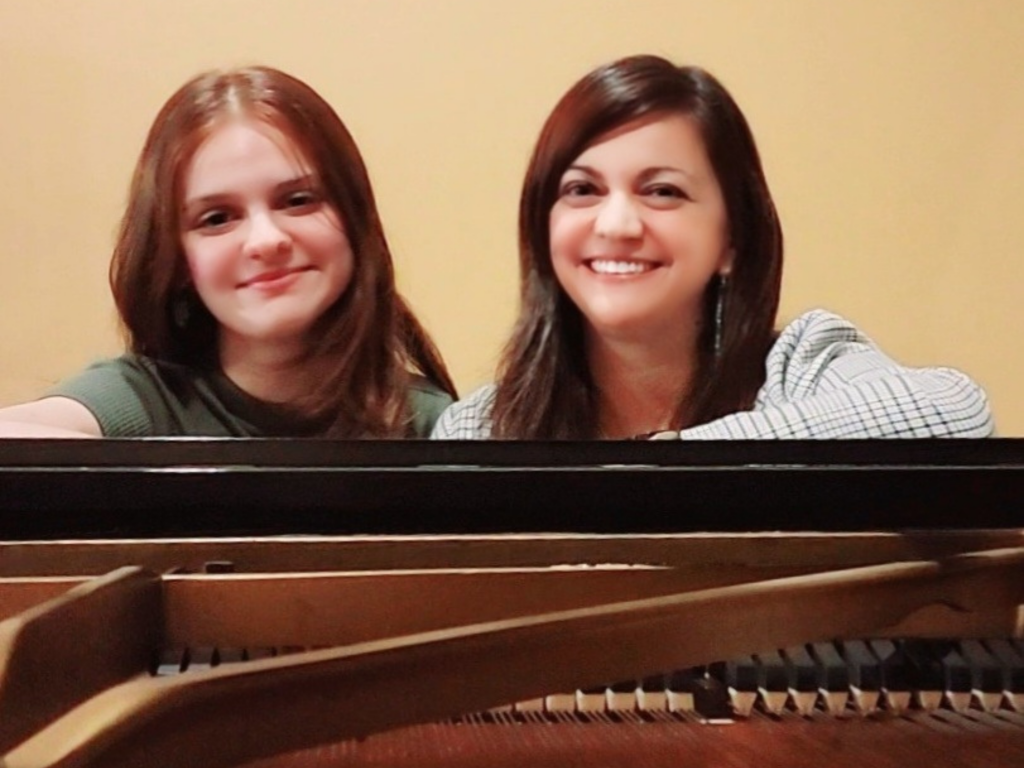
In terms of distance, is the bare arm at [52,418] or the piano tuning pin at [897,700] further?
the bare arm at [52,418]

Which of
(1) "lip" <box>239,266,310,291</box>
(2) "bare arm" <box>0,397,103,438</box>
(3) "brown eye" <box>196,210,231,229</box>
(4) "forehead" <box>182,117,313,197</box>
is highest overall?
(4) "forehead" <box>182,117,313,197</box>

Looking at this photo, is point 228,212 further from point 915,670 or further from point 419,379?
point 915,670

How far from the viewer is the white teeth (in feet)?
4.48

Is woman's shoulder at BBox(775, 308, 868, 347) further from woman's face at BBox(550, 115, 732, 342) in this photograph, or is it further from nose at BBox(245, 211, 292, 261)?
nose at BBox(245, 211, 292, 261)

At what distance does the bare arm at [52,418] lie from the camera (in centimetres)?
118

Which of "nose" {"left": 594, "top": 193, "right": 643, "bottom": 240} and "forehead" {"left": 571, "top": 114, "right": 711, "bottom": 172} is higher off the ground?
"forehead" {"left": 571, "top": 114, "right": 711, "bottom": 172}

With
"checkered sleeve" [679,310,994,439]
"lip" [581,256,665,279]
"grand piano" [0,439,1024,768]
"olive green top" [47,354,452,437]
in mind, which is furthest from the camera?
"lip" [581,256,665,279]

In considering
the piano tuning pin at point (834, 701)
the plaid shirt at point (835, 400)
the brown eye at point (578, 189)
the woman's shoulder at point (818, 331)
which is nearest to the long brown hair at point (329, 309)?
the plaid shirt at point (835, 400)

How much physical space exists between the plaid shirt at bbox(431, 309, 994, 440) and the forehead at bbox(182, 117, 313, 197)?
13.9 inches

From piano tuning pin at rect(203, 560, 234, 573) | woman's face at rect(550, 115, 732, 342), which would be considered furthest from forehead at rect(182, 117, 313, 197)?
piano tuning pin at rect(203, 560, 234, 573)

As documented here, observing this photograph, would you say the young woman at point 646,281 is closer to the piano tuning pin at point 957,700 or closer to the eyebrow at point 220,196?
the eyebrow at point 220,196

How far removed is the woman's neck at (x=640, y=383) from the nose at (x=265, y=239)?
1.31ft

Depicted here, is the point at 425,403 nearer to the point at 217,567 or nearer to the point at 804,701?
the point at 217,567

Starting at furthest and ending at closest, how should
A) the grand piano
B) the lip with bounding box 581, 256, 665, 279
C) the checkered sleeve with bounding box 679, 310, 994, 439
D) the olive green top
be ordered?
the lip with bounding box 581, 256, 665, 279 → the olive green top → the checkered sleeve with bounding box 679, 310, 994, 439 → the grand piano
